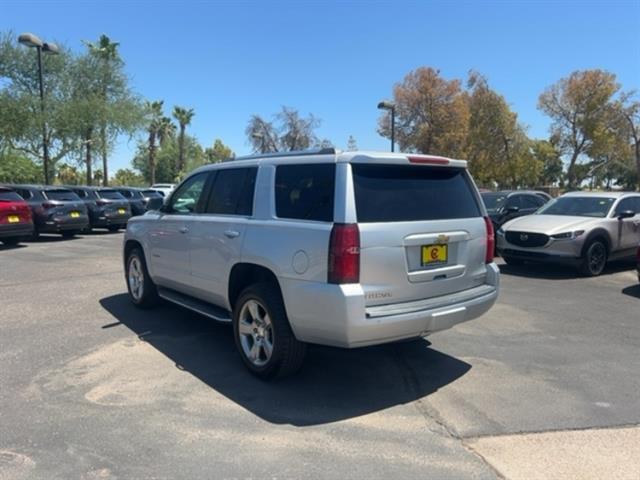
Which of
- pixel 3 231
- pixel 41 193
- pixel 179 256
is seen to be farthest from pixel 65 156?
pixel 179 256

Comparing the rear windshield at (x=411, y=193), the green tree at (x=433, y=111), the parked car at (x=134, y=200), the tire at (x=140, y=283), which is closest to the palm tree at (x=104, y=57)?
the parked car at (x=134, y=200)

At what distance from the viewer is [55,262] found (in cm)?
1111

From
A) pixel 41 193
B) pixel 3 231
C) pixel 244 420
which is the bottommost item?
pixel 244 420

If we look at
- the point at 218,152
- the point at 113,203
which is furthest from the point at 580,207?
the point at 218,152

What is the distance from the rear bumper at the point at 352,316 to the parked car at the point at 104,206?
15246mm

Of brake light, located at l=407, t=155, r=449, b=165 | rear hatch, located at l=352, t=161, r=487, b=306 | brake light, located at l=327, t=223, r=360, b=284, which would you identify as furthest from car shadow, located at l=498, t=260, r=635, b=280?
brake light, located at l=327, t=223, r=360, b=284

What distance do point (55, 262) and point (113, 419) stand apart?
8.43 meters

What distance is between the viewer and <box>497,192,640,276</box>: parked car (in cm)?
960

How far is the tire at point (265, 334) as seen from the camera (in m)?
4.26

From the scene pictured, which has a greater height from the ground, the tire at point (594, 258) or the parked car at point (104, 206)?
the parked car at point (104, 206)

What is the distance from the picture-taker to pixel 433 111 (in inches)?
1475

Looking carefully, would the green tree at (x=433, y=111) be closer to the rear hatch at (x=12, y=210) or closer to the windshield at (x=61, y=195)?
the windshield at (x=61, y=195)

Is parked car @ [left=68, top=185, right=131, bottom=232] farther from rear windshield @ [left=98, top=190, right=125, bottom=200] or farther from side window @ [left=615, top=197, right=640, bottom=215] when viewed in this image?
side window @ [left=615, top=197, right=640, bottom=215]

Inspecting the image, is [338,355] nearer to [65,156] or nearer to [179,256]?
[179,256]
